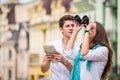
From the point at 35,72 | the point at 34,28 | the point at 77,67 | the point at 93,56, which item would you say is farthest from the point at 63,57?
the point at 34,28

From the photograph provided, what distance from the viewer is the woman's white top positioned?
12.9 ft

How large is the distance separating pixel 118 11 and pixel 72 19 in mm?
12409

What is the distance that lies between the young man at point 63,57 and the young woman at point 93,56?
30cm

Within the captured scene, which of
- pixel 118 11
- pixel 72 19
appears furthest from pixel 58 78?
pixel 118 11

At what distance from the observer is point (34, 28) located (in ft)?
89.3

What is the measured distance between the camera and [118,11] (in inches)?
663

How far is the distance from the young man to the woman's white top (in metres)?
0.38

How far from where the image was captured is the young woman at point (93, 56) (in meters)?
3.93

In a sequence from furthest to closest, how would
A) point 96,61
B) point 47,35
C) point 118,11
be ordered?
point 47,35 → point 118,11 → point 96,61

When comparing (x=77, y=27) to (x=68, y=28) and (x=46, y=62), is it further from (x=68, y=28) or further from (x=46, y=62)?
(x=46, y=62)

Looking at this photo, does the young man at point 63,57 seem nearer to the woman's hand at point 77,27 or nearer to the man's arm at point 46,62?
the man's arm at point 46,62

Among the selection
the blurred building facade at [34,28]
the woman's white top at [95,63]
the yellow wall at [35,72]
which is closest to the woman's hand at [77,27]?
the woman's white top at [95,63]

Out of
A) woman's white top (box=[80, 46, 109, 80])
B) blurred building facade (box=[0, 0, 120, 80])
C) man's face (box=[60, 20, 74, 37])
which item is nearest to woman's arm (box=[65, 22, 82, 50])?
man's face (box=[60, 20, 74, 37])

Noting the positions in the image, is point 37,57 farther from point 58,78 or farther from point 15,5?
point 58,78
